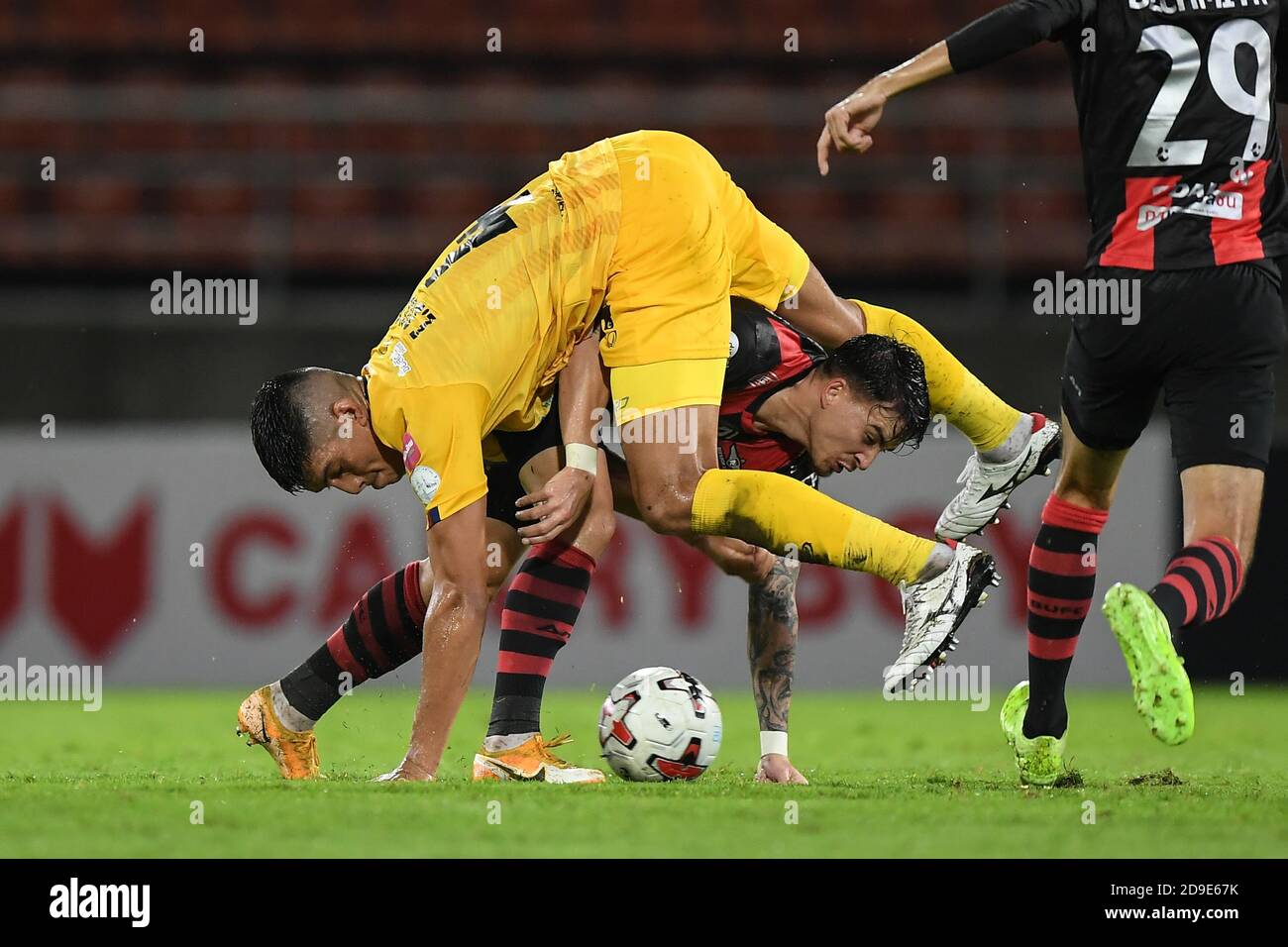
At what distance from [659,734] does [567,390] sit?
36.2 inches

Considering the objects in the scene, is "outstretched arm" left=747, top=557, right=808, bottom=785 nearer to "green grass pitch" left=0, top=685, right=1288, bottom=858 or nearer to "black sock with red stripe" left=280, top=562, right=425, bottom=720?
"green grass pitch" left=0, top=685, right=1288, bottom=858

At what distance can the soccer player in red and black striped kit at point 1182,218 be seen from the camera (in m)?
3.55

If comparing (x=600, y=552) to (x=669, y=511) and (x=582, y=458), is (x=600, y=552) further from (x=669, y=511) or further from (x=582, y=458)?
(x=669, y=511)

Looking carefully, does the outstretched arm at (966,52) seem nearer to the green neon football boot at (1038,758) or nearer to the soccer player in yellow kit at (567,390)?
the soccer player in yellow kit at (567,390)

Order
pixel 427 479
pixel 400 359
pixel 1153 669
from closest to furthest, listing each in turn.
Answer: pixel 1153 669, pixel 427 479, pixel 400 359

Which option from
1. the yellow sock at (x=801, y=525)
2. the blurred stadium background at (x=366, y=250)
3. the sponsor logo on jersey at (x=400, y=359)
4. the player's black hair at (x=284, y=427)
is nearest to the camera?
the yellow sock at (x=801, y=525)

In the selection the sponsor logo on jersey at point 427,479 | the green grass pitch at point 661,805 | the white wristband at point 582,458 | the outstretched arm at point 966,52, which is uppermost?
the outstretched arm at point 966,52

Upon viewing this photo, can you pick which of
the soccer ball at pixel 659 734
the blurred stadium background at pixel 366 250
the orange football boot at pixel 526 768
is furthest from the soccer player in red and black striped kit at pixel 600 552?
the blurred stadium background at pixel 366 250

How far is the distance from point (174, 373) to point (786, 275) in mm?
4729

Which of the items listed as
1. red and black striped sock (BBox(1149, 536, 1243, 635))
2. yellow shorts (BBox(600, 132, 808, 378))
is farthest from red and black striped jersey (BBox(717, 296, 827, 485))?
red and black striped sock (BBox(1149, 536, 1243, 635))

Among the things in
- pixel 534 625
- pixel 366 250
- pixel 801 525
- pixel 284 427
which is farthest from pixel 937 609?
pixel 366 250

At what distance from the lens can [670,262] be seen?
4.30 meters

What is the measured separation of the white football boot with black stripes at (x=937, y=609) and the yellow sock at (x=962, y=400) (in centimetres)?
98
